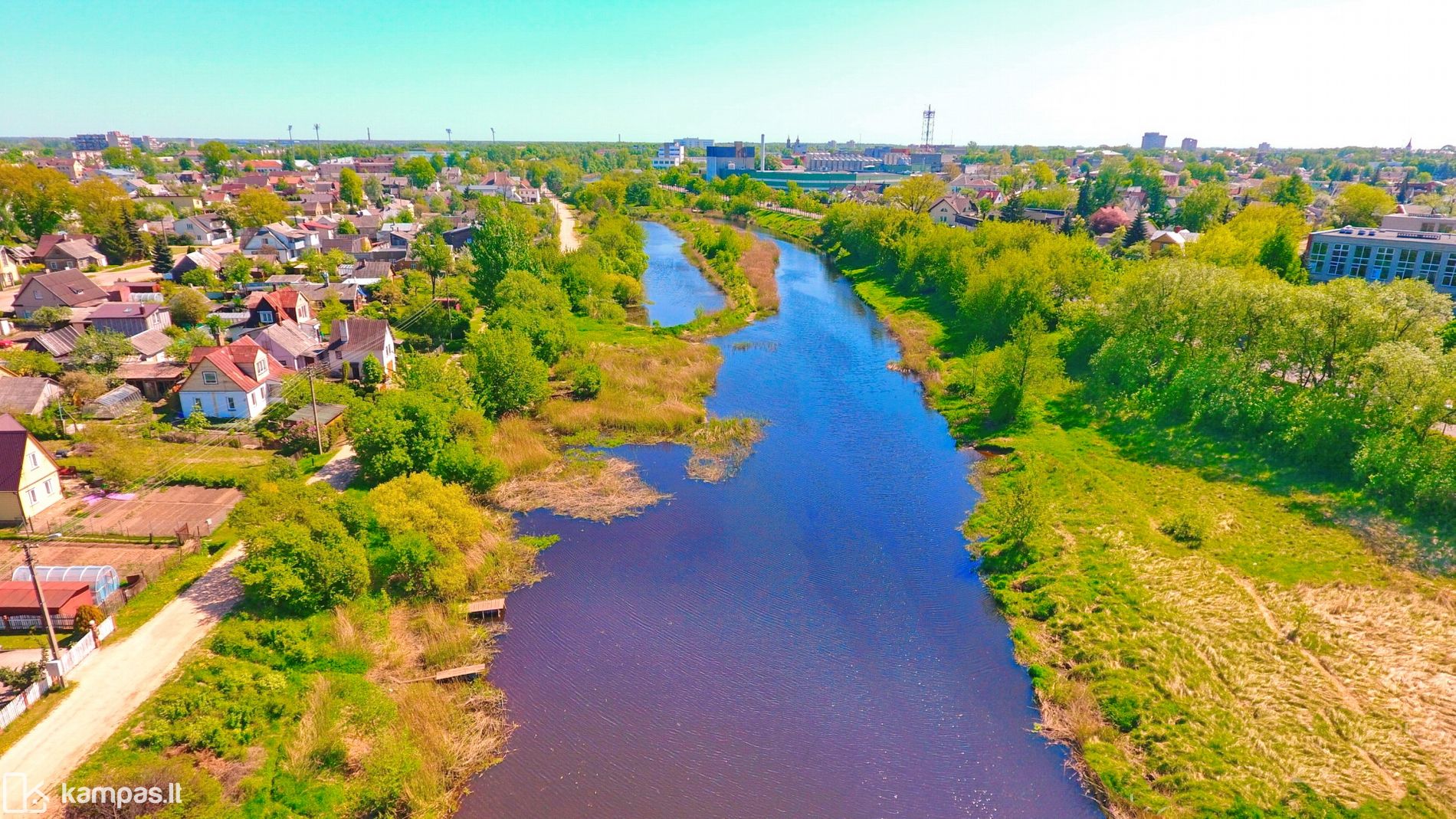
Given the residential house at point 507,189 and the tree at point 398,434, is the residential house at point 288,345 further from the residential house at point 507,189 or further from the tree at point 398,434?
the residential house at point 507,189

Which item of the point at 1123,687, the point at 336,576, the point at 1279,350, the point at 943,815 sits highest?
the point at 1279,350

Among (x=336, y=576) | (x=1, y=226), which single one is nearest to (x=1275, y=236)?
(x=336, y=576)

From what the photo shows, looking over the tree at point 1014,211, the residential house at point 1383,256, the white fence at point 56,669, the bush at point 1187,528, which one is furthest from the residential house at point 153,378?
the tree at point 1014,211

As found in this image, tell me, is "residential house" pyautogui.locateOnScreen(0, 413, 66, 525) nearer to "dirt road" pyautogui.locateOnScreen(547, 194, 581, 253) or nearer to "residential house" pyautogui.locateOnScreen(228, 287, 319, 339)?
"residential house" pyautogui.locateOnScreen(228, 287, 319, 339)

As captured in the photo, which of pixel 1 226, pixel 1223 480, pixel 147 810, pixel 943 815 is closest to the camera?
pixel 147 810

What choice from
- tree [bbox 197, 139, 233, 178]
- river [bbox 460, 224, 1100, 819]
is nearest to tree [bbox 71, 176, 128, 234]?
river [bbox 460, 224, 1100, 819]

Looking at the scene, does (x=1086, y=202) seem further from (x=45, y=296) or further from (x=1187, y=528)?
(x=45, y=296)

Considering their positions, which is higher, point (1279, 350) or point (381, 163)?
point (381, 163)

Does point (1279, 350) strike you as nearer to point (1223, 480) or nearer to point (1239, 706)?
point (1223, 480)
